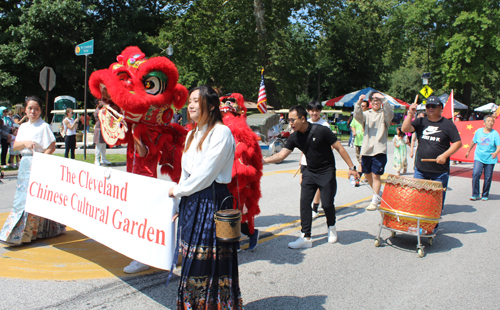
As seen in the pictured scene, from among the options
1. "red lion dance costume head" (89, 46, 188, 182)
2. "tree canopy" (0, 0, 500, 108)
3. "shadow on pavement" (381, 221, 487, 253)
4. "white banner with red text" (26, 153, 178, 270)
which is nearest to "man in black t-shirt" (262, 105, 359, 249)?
"shadow on pavement" (381, 221, 487, 253)

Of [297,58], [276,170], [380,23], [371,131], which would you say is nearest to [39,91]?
[297,58]

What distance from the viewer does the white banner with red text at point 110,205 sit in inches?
124

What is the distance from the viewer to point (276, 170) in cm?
1230

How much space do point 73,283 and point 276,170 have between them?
885 cm

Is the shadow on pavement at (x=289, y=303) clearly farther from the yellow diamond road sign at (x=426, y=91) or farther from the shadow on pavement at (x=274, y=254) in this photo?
the yellow diamond road sign at (x=426, y=91)

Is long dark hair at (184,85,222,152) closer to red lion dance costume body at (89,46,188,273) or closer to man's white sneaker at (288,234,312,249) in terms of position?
red lion dance costume body at (89,46,188,273)

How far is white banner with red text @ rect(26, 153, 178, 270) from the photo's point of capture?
3148 mm

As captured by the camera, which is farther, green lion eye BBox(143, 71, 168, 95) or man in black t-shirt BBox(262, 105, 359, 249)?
man in black t-shirt BBox(262, 105, 359, 249)

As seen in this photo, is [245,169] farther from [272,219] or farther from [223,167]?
[272,219]

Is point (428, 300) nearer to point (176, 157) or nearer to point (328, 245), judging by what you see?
point (328, 245)

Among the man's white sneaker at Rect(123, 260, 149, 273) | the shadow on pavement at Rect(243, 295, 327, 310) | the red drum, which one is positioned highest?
the red drum

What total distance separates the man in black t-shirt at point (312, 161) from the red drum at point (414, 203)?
2.44 ft

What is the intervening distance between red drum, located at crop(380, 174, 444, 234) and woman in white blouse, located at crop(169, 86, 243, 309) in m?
3.01

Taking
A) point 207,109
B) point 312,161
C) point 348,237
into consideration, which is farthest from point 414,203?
point 207,109
